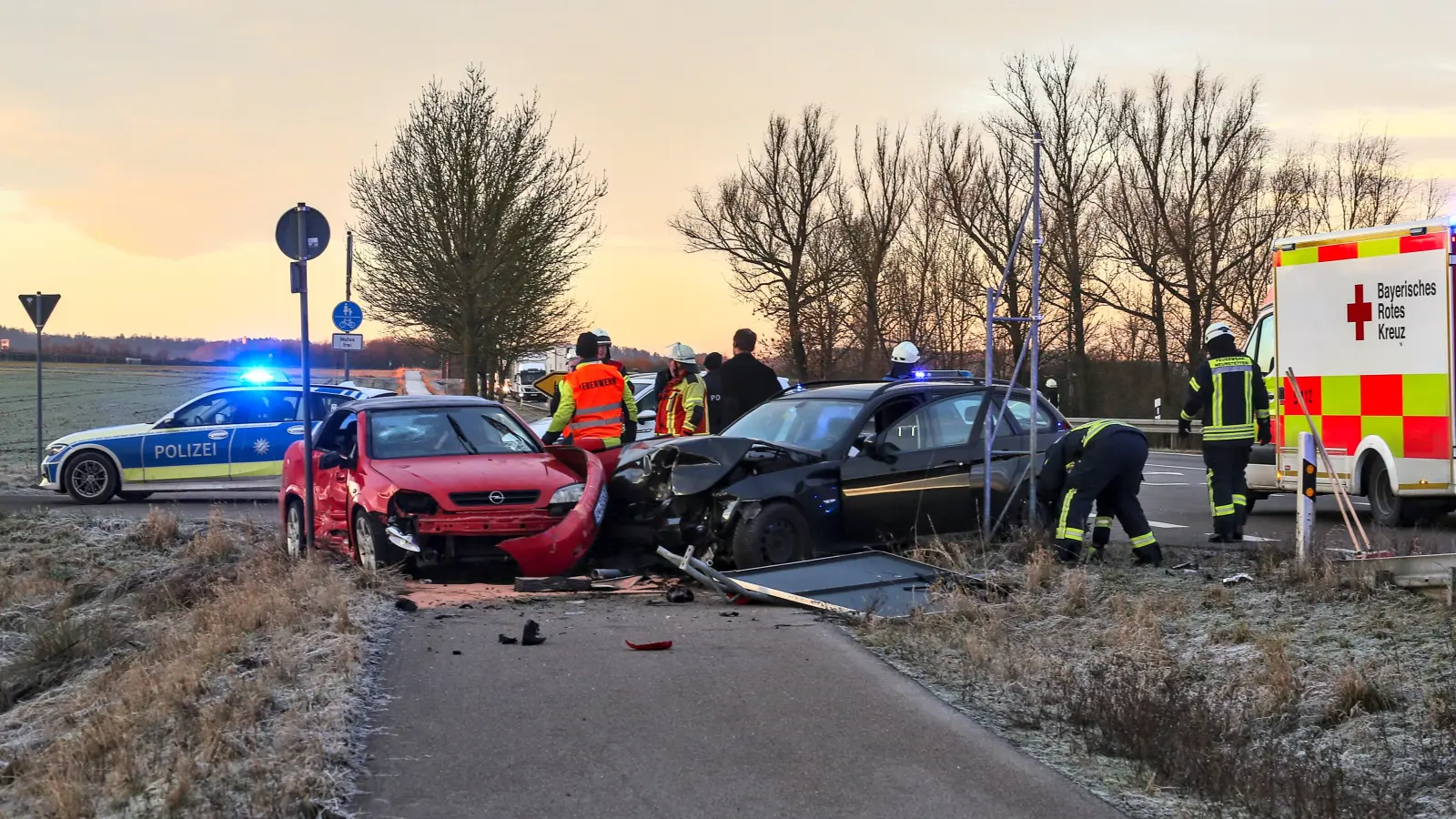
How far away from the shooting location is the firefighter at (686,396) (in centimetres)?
1345

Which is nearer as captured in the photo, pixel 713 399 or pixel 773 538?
pixel 773 538

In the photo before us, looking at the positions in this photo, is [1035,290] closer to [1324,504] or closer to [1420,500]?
[1420,500]

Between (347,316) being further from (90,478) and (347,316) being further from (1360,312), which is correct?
(1360,312)

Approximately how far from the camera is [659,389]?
48.0 feet

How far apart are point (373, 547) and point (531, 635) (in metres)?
2.77

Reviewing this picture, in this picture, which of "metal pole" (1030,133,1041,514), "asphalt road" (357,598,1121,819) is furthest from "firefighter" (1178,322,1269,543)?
"asphalt road" (357,598,1121,819)

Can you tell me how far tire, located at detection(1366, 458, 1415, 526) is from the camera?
13.0 m

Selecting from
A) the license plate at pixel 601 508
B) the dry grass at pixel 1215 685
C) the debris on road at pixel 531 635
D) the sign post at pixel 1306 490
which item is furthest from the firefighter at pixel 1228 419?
the debris on road at pixel 531 635

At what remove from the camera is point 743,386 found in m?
13.1

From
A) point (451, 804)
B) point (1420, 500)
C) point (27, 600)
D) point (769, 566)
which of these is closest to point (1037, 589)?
point (769, 566)

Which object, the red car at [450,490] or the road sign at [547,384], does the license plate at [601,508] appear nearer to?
the red car at [450,490]

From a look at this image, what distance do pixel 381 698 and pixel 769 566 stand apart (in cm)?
368

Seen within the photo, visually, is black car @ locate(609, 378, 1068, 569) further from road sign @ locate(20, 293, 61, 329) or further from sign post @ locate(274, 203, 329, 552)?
road sign @ locate(20, 293, 61, 329)

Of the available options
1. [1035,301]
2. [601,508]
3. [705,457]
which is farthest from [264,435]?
[1035,301]
